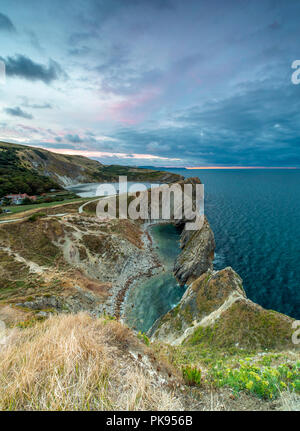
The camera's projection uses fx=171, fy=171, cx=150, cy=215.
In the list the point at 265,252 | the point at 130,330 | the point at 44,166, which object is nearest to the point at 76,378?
the point at 130,330

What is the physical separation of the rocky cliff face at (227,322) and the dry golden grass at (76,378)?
1054 cm

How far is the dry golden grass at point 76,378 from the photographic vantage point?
269 cm

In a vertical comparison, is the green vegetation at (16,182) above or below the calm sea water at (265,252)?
above

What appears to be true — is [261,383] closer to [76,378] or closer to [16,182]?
[76,378]

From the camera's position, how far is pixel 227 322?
13023 millimetres

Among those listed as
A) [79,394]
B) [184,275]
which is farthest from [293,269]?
[79,394]

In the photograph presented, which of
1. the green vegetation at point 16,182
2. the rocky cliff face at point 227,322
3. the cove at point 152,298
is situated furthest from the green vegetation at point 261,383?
the green vegetation at point 16,182

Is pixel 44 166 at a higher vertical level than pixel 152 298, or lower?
higher

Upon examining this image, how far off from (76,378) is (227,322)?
1332cm

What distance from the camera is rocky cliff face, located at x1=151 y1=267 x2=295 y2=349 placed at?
435 inches

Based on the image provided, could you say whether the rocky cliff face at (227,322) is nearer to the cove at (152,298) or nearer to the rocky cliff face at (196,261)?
the cove at (152,298)

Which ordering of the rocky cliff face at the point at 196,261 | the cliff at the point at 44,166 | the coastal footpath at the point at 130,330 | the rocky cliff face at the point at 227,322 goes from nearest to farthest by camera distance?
1. the coastal footpath at the point at 130,330
2. the rocky cliff face at the point at 227,322
3. the rocky cliff face at the point at 196,261
4. the cliff at the point at 44,166

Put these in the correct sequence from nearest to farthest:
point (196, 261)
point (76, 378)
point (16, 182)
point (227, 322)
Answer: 1. point (76, 378)
2. point (227, 322)
3. point (196, 261)
4. point (16, 182)

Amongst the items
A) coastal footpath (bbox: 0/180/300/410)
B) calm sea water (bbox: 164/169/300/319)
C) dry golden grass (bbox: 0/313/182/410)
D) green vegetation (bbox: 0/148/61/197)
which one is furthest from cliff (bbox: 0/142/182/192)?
dry golden grass (bbox: 0/313/182/410)
